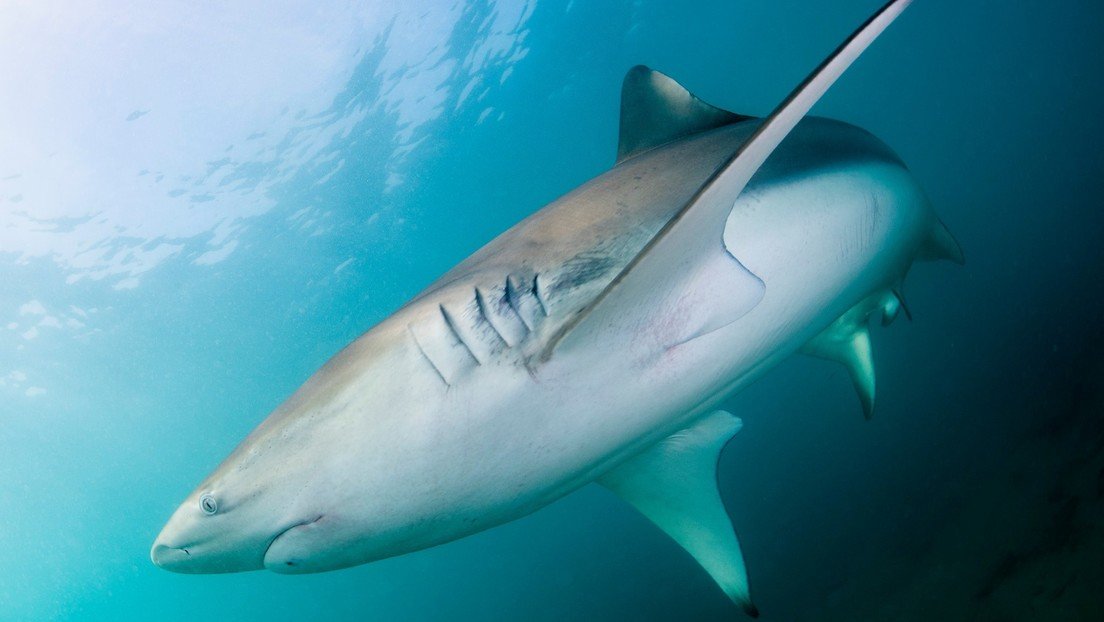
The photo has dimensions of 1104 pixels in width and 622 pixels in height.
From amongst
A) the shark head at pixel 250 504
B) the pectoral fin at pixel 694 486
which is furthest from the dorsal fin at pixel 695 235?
the pectoral fin at pixel 694 486

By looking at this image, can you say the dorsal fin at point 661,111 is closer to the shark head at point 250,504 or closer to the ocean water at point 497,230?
the shark head at point 250,504

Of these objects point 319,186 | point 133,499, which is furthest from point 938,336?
point 133,499

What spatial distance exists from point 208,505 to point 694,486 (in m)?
2.42

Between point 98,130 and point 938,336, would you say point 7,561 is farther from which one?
point 938,336

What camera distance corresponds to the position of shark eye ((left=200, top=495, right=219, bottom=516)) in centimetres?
161

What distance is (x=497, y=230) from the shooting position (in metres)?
33.0

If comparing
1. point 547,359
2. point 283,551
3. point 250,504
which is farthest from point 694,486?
point 250,504

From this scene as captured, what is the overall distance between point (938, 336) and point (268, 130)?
26.2 metres

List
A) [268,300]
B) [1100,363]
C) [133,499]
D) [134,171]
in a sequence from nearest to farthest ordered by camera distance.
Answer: [1100,363] < [134,171] < [268,300] < [133,499]

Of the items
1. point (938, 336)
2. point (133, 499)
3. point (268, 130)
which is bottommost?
point (938, 336)

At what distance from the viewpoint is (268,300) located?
28250 millimetres

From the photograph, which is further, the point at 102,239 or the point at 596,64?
the point at 596,64

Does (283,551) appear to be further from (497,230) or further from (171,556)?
Result: (497,230)

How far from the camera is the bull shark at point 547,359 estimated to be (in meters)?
1.58
